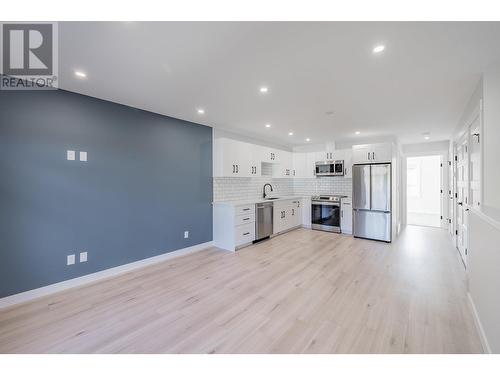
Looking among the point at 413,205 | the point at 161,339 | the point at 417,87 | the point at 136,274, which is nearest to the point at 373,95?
the point at 417,87

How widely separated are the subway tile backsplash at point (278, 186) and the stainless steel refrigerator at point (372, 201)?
2.77 ft

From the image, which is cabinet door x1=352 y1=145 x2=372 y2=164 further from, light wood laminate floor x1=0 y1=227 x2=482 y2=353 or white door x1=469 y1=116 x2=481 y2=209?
light wood laminate floor x1=0 y1=227 x2=482 y2=353

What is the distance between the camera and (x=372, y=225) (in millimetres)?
5035

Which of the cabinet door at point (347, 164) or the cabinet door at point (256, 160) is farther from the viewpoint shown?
the cabinet door at point (347, 164)

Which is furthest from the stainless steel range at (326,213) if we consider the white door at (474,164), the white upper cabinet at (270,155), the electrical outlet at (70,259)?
the electrical outlet at (70,259)

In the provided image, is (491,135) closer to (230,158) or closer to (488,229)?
(488,229)

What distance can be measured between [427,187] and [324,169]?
667cm

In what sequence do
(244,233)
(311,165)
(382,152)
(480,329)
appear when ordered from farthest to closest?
(311,165)
(382,152)
(244,233)
(480,329)

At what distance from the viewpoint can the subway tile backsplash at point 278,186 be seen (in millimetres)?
4879

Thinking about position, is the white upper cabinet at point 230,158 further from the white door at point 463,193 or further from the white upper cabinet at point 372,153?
the white door at point 463,193

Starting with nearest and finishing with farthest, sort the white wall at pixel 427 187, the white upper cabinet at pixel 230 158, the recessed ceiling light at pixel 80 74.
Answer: the recessed ceiling light at pixel 80 74, the white upper cabinet at pixel 230 158, the white wall at pixel 427 187

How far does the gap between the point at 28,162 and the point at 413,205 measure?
1237cm

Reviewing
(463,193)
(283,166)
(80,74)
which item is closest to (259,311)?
(80,74)

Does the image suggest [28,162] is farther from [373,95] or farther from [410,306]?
[410,306]
